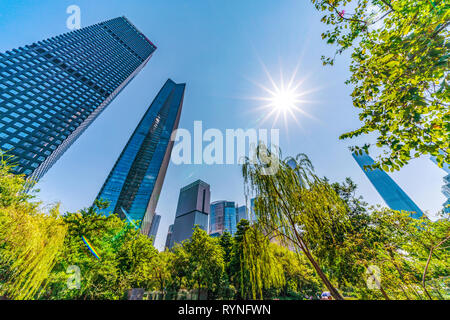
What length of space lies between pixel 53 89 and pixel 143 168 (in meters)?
38.3

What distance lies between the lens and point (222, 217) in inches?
4567

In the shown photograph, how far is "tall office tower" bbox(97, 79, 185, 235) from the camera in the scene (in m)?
52.9

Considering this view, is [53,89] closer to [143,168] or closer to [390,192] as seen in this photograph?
[143,168]

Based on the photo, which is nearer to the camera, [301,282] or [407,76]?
[407,76]

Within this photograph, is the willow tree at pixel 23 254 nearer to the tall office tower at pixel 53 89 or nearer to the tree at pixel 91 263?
the tree at pixel 91 263

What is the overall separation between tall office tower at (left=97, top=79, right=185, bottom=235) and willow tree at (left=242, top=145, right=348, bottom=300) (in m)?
50.6

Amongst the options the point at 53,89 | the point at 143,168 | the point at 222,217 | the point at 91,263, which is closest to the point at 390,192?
the point at 222,217

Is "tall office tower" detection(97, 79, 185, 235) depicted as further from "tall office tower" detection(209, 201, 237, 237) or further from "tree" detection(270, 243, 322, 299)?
"tall office tower" detection(209, 201, 237, 237)

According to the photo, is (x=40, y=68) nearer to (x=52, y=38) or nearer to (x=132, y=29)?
(x=52, y=38)

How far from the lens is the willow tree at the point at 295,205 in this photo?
4.68m

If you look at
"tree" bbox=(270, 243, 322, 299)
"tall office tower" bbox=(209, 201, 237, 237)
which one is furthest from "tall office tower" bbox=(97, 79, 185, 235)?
"tall office tower" bbox=(209, 201, 237, 237)

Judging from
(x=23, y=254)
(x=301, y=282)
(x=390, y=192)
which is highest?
(x=390, y=192)

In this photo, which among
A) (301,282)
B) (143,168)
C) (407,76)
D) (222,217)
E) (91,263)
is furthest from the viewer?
(222,217)

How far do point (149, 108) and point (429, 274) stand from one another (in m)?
94.7
